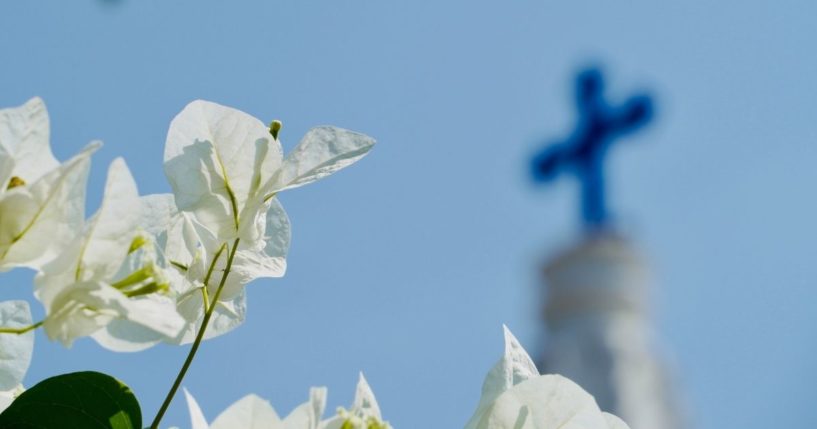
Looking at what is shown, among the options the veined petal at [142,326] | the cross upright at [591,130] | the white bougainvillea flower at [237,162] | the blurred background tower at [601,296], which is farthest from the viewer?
the blurred background tower at [601,296]

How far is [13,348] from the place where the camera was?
0.46m

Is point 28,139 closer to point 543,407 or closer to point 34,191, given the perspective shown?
point 34,191

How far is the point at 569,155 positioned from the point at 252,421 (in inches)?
546

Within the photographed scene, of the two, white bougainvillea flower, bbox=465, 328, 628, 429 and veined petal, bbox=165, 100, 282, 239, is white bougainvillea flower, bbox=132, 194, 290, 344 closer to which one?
veined petal, bbox=165, 100, 282, 239

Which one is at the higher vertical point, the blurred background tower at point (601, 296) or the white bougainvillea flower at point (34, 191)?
the white bougainvillea flower at point (34, 191)

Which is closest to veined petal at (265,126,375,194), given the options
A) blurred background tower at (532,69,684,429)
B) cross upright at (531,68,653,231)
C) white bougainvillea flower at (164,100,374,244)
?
white bougainvillea flower at (164,100,374,244)

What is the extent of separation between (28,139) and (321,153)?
0.40 ft

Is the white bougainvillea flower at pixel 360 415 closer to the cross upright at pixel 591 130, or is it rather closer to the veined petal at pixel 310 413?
the veined petal at pixel 310 413

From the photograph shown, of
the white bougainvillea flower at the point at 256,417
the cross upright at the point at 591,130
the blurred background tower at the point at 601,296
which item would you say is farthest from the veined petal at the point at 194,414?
the cross upright at the point at 591,130

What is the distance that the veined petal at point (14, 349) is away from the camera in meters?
0.46

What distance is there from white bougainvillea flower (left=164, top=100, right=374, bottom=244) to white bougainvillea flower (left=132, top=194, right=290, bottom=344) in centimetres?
1

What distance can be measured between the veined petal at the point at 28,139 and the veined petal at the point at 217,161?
2.5 inches

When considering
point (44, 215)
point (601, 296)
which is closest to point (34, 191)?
point (44, 215)

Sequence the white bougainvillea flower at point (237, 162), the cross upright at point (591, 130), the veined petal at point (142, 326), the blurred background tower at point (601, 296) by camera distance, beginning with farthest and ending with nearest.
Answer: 1. the blurred background tower at point (601, 296)
2. the cross upright at point (591, 130)
3. the white bougainvillea flower at point (237, 162)
4. the veined petal at point (142, 326)
